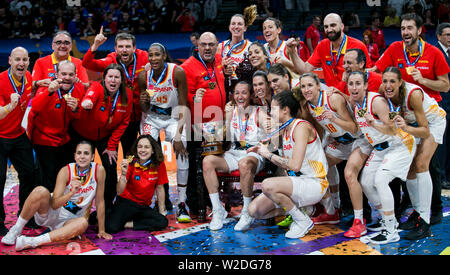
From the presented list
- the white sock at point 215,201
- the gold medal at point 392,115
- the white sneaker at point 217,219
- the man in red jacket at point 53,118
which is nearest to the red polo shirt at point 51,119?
the man in red jacket at point 53,118

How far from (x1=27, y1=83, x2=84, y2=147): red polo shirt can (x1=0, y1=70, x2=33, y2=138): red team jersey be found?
0.12 m

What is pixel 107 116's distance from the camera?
5410 millimetres

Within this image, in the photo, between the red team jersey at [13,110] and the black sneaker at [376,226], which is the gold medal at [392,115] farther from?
the red team jersey at [13,110]

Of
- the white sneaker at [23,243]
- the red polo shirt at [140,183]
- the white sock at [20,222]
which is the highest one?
the red polo shirt at [140,183]

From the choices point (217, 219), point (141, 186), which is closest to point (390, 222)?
point (217, 219)

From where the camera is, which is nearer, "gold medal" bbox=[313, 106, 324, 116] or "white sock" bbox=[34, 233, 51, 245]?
"white sock" bbox=[34, 233, 51, 245]

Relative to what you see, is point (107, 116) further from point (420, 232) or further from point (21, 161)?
point (420, 232)

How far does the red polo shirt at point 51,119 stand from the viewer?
5199 millimetres

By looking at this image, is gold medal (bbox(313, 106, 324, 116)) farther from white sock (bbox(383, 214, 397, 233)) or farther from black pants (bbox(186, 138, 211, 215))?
black pants (bbox(186, 138, 211, 215))

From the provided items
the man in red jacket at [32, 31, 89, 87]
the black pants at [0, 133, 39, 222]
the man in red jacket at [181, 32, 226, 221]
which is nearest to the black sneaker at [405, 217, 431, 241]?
the man in red jacket at [181, 32, 226, 221]

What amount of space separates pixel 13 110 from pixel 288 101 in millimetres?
2735

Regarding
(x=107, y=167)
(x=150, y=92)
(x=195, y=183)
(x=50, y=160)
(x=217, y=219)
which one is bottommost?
(x=217, y=219)

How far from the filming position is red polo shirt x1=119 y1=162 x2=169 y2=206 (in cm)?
539

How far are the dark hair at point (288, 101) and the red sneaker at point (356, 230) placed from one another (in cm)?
120
